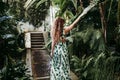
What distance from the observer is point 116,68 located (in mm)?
6574

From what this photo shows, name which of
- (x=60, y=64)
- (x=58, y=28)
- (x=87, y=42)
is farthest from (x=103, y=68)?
(x=58, y=28)

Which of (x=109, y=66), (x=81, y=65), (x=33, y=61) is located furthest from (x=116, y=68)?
(x=33, y=61)

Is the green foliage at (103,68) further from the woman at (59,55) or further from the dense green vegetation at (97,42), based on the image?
the woman at (59,55)

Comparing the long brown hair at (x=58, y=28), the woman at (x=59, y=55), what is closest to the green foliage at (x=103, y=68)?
the woman at (x=59, y=55)

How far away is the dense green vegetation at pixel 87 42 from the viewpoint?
215 inches

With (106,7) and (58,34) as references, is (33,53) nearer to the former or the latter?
(106,7)

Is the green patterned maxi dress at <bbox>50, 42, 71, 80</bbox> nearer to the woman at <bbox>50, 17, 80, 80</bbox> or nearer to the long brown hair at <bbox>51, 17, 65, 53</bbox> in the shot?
the woman at <bbox>50, 17, 80, 80</bbox>

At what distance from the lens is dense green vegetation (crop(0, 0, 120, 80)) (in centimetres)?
546

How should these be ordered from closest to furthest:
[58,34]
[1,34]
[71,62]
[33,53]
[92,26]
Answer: [58,34] → [1,34] → [92,26] → [71,62] → [33,53]

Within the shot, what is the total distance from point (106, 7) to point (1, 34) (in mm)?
3457

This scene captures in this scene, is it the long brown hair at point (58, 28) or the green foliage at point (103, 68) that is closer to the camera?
the long brown hair at point (58, 28)

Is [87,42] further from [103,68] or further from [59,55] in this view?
[59,55]

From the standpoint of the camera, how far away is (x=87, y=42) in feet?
27.2

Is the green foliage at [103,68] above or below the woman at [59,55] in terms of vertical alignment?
below
